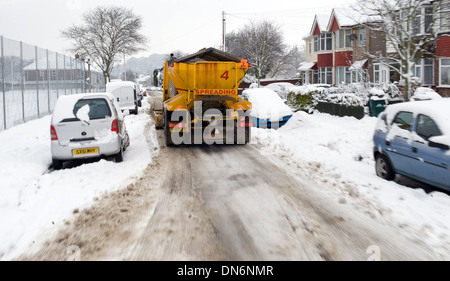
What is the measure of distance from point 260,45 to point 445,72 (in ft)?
97.9

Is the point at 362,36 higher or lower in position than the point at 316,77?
higher

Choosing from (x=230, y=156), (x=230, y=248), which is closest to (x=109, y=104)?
(x=230, y=156)

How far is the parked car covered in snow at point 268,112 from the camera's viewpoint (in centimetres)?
1627

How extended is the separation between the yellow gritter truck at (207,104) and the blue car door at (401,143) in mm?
5212

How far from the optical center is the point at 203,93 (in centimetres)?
1193

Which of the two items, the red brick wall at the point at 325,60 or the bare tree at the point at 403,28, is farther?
the red brick wall at the point at 325,60

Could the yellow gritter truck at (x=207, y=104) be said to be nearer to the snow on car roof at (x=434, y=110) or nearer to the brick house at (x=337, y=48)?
the snow on car roof at (x=434, y=110)

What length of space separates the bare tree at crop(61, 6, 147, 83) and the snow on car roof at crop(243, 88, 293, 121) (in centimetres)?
3405

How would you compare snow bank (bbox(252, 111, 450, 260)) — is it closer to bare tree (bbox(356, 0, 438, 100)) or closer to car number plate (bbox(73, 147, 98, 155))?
bare tree (bbox(356, 0, 438, 100))

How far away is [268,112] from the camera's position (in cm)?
1638

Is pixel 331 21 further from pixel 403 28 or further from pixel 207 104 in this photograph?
pixel 207 104

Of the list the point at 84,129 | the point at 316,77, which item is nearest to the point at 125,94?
the point at 84,129

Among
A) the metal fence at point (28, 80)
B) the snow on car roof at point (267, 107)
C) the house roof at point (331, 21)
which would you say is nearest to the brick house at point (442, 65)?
the snow on car roof at point (267, 107)

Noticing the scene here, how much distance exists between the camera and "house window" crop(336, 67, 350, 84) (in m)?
39.1
